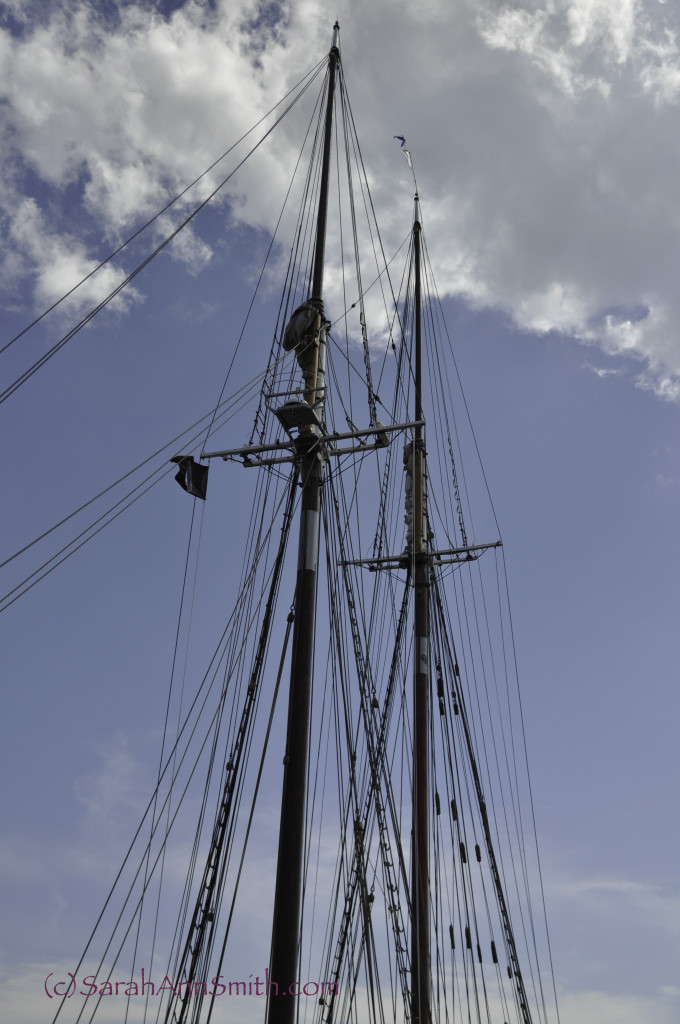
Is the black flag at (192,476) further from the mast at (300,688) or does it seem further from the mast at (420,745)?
the mast at (420,745)

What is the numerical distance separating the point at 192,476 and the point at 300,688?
19.2 feet

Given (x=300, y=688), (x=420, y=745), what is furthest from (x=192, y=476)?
(x=420, y=745)

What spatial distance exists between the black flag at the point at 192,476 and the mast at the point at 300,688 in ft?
7.31

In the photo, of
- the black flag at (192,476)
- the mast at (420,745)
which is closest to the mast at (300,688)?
the black flag at (192,476)

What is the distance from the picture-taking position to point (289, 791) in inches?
595

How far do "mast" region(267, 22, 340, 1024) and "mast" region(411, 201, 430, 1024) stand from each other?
281 centimetres

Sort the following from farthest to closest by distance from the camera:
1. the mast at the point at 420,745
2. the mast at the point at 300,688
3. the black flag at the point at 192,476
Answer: the mast at the point at 420,745 < the black flag at the point at 192,476 < the mast at the point at 300,688

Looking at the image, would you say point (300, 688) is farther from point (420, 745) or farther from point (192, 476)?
point (420, 745)

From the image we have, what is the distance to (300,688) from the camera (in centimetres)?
1619

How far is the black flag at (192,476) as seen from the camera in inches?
763

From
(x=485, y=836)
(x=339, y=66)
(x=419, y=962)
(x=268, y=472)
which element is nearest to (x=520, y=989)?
(x=485, y=836)

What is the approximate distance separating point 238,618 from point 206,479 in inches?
125

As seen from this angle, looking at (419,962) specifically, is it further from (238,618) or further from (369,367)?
(369,367)

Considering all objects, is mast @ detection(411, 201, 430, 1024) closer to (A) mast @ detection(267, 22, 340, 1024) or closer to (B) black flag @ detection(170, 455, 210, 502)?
(A) mast @ detection(267, 22, 340, 1024)
